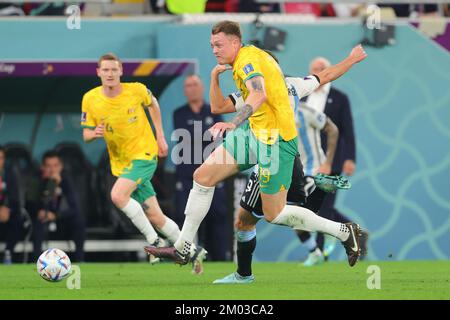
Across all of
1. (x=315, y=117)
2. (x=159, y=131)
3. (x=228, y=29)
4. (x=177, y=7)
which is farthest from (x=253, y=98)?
(x=177, y=7)

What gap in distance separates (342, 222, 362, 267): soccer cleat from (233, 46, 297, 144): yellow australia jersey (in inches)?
38.6

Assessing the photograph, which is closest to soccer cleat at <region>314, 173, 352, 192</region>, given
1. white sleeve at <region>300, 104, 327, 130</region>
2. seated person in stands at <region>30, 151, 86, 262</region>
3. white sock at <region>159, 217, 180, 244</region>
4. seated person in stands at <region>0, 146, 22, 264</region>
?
white sock at <region>159, 217, 180, 244</region>

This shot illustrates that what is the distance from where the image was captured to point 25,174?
17.8 meters

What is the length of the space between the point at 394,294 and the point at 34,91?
9.22 metres

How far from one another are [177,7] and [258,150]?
786 cm

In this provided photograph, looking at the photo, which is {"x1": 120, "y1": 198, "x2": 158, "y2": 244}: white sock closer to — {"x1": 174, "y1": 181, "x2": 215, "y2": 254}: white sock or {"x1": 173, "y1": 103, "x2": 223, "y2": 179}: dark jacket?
{"x1": 174, "y1": 181, "x2": 215, "y2": 254}: white sock

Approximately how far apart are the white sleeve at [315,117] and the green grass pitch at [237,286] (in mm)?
1604

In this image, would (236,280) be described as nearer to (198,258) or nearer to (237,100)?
(198,258)

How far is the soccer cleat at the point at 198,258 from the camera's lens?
11056 mm

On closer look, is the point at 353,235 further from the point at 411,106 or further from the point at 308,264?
the point at 411,106

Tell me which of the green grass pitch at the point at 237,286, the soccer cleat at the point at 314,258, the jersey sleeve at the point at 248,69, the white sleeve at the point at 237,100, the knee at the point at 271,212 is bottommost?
the green grass pitch at the point at 237,286

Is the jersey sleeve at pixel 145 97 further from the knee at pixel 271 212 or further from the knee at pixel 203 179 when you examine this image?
the knee at pixel 271 212

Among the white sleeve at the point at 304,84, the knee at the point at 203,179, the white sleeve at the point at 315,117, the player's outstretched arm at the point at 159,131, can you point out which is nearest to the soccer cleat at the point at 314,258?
the white sleeve at the point at 315,117

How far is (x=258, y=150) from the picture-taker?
10.6m
